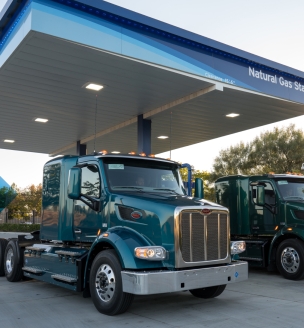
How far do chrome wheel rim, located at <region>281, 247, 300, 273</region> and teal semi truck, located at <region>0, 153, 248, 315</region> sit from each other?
3.14 metres

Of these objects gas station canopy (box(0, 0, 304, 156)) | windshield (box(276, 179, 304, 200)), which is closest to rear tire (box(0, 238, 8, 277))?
gas station canopy (box(0, 0, 304, 156))

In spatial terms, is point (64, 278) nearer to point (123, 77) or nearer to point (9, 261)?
point (9, 261)

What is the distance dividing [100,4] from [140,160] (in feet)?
13.8

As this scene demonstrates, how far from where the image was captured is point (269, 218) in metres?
10.8

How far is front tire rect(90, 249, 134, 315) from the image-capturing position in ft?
19.6

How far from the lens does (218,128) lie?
56.2 feet

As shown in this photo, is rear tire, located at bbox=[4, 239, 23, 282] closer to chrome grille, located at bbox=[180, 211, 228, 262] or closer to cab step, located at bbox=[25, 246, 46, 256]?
cab step, located at bbox=[25, 246, 46, 256]

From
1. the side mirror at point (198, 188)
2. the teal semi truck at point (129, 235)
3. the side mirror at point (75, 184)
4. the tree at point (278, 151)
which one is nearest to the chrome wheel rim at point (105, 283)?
the teal semi truck at point (129, 235)

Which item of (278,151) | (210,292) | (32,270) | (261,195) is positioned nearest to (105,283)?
(210,292)

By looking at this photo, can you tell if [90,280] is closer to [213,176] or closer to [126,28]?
[126,28]

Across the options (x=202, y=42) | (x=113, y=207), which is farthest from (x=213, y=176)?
(x=113, y=207)

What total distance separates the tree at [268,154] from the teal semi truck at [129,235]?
25053mm

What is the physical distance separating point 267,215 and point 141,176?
190 inches

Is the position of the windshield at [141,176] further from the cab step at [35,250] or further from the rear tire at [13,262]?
the rear tire at [13,262]
